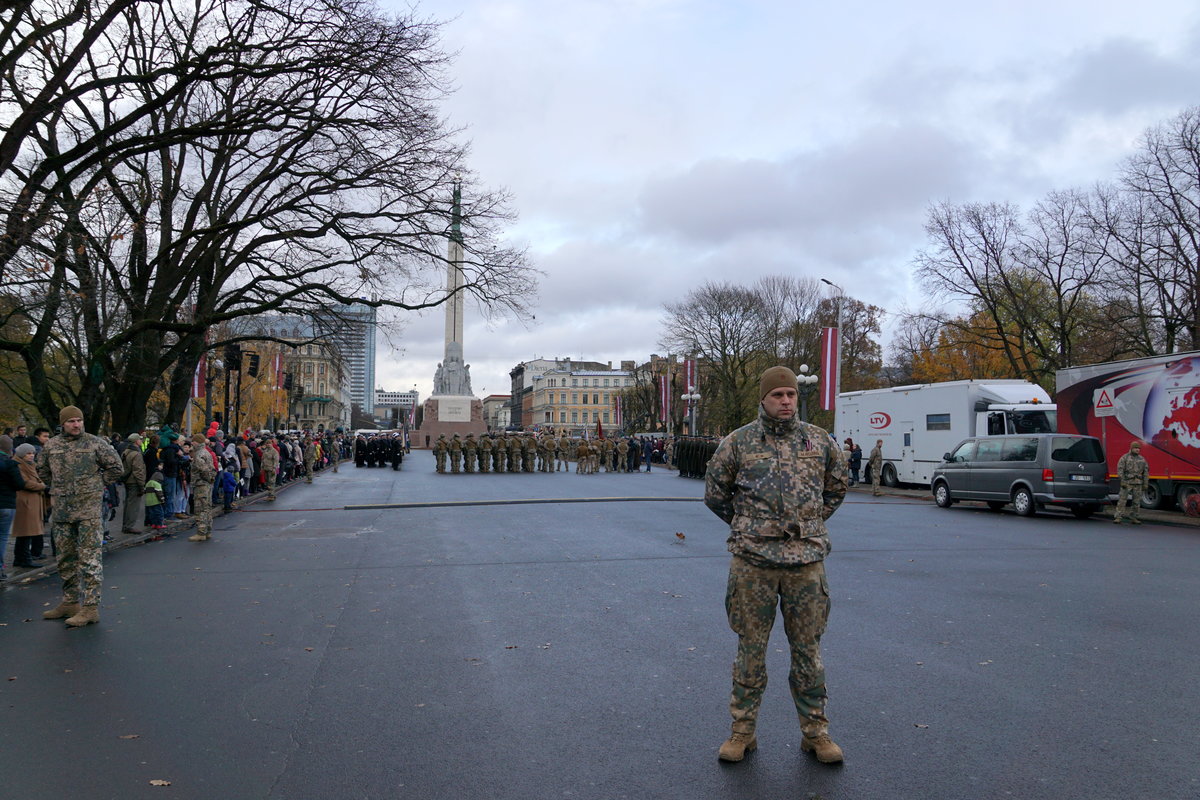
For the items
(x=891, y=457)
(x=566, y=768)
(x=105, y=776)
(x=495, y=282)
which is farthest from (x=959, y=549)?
(x=891, y=457)

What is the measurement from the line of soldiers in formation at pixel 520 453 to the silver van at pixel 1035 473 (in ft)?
70.5

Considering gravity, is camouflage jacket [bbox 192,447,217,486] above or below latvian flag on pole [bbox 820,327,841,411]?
below

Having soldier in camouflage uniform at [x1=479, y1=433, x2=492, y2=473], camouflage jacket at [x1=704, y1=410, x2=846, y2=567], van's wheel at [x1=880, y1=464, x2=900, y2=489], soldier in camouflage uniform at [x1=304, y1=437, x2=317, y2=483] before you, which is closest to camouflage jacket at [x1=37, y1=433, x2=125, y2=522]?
camouflage jacket at [x1=704, y1=410, x2=846, y2=567]

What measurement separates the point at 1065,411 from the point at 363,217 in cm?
1782

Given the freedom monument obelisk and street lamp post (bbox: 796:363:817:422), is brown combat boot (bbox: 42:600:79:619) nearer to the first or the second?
street lamp post (bbox: 796:363:817:422)

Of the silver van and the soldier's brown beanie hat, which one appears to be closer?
the soldier's brown beanie hat

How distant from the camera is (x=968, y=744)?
4.75 m

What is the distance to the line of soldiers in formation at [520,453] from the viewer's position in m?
39.5

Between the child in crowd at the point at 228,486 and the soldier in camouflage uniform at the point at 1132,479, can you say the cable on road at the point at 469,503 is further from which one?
the soldier in camouflage uniform at the point at 1132,479

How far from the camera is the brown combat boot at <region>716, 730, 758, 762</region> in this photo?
14.6 ft

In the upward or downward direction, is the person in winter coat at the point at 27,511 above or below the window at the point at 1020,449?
below

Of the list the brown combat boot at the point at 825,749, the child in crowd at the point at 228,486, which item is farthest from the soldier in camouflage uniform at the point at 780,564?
the child in crowd at the point at 228,486

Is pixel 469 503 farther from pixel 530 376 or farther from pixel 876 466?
pixel 530 376

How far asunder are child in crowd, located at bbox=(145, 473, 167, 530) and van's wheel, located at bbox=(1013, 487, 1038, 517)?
675 inches
